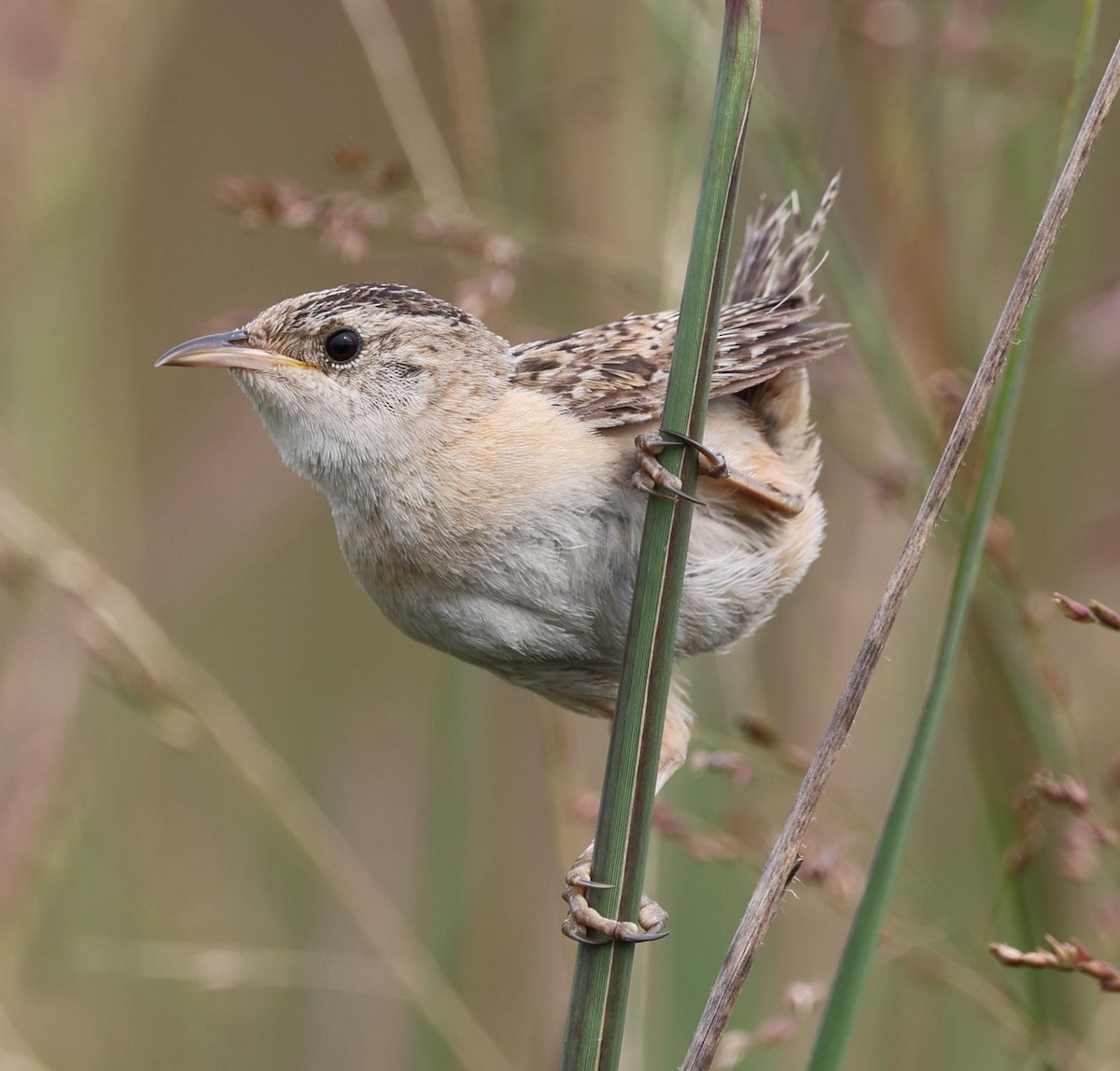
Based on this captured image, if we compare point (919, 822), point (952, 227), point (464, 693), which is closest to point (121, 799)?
point (464, 693)

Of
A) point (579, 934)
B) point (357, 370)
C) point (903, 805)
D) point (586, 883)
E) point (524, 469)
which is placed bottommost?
point (579, 934)

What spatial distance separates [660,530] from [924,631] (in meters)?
1.44

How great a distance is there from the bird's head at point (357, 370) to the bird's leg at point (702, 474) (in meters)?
0.39

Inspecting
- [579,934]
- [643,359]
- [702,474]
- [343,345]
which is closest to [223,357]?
[343,345]

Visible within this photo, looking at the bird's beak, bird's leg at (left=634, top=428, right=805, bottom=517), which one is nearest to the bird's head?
the bird's beak

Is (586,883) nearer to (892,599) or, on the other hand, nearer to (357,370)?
(892,599)

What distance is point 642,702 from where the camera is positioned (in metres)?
1.76

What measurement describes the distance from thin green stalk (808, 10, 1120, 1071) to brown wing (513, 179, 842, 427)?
75 cm

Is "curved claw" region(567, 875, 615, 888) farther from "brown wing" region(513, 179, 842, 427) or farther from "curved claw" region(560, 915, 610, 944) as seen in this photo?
"brown wing" region(513, 179, 842, 427)

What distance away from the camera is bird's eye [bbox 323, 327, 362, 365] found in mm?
2373

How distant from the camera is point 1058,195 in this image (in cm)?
150

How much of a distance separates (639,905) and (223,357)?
1.15 m

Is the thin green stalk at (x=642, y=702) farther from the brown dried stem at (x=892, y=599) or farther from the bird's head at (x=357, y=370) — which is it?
the bird's head at (x=357, y=370)

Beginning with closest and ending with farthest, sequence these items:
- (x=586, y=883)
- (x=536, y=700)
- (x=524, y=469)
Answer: (x=586, y=883), (x=524, y=469), (x=536, y=700)
